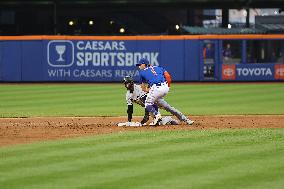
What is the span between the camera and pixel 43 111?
24.4 meters

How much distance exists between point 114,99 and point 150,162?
16374 mm

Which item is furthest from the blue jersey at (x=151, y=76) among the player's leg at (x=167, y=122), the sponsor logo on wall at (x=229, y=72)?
the sponsor logo on wall at (x=229, y=72)

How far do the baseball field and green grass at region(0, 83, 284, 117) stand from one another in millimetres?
66

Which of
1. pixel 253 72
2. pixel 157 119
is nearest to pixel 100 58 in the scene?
pixel 253 72

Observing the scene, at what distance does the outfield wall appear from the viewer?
3916 cm

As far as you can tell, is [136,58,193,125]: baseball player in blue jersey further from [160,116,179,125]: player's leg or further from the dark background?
the dark background

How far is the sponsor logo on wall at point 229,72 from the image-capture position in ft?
129

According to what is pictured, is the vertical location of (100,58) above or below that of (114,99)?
above

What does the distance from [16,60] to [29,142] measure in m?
24.0

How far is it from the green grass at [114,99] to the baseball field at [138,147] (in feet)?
0.22

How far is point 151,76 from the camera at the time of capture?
18688 millimetres

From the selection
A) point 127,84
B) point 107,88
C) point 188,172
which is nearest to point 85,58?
point 107,88

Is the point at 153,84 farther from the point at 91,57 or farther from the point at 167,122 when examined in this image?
the point at 91,57

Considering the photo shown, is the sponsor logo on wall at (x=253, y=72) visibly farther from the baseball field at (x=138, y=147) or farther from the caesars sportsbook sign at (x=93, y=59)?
the baseball field at (x=138, y=147)
